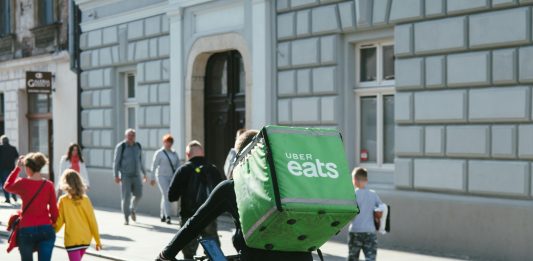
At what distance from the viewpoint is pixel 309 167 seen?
374 centimetres

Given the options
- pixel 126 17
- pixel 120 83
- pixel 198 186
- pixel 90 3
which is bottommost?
pixel 198 186

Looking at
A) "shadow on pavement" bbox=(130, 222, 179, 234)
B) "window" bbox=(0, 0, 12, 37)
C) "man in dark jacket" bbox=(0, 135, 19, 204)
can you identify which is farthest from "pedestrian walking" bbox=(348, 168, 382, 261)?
"window" bbox=(0, 0, 12, 37)

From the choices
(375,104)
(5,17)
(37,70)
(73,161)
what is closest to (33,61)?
(37,70)

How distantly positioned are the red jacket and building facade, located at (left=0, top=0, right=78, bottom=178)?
12.7m

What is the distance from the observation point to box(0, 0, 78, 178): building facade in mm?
21062

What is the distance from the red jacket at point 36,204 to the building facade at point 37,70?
1267 centimetres

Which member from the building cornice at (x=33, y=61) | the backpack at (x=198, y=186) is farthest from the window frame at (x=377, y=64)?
the building cornice at (x=33, y=61)

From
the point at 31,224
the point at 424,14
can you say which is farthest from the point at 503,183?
the point at 31,224

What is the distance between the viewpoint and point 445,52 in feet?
35.8

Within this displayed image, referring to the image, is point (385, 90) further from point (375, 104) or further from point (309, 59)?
point (309, 59)

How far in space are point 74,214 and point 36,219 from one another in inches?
14.8

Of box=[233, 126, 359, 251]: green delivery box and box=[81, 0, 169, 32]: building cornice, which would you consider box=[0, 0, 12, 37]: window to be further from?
box=[233, 126, 359, 251]: green delivery box

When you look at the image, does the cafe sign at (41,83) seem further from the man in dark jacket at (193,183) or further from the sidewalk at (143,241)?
the man in dark jacket at (193,183)

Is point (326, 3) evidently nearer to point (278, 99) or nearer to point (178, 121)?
point (278, 99)
